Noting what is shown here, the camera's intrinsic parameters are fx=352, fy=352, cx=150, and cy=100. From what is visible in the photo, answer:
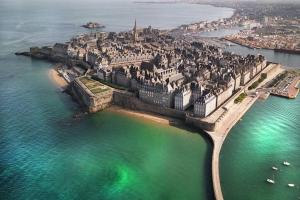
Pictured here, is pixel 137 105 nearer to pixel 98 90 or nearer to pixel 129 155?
pixel 98 90

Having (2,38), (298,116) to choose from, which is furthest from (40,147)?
(2,38)

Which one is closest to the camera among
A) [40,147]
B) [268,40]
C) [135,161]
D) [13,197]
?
[13,197]

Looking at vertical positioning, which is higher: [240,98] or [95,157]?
[240,98]

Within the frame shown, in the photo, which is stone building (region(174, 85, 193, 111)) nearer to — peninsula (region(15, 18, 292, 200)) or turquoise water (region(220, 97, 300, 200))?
peninsula (region(15, 18, 292, 200))

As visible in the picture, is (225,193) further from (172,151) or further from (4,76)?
(4,76)

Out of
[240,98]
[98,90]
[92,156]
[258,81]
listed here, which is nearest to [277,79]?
[258,81]

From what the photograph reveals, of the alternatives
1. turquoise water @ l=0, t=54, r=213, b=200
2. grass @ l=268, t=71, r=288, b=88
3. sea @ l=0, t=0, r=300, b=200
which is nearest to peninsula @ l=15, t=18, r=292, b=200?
grass @ l=268, t=71, r=288, b=88

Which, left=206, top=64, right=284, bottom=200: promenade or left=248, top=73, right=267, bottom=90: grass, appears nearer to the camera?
left=206, top=64, right=284, bottom=200: promenade
